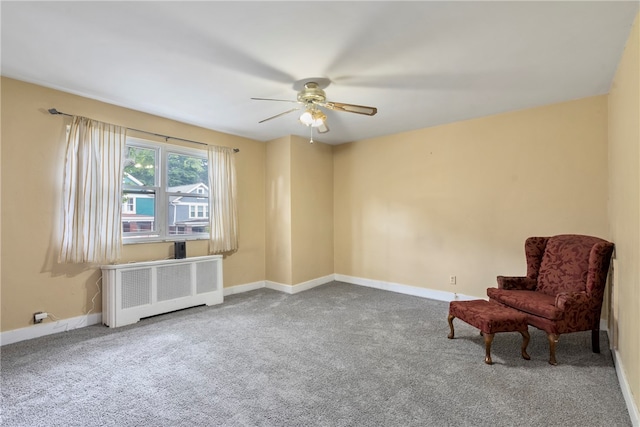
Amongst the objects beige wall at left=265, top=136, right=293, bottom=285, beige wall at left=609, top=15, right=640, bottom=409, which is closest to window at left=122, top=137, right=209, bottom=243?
beige wall at left=265, top=136, right=293, bottom=285

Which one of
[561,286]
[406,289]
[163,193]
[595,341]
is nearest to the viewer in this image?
[595,341]

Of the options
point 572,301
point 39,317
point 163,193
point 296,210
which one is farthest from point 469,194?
point 39,317

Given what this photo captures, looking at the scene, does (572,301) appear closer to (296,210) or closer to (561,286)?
(561,286)

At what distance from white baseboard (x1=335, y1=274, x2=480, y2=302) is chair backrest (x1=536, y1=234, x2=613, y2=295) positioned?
121 centimetres

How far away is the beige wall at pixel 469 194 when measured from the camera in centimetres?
347

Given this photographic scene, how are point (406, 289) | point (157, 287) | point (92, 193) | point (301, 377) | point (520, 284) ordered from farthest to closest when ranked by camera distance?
point (406, 289) → point (157, 287) → point (92, 193) → point (520, 284) → point (301, 377)

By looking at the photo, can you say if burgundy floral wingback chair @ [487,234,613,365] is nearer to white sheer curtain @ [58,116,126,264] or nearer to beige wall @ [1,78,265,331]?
white sheer curtain @ [58,116,126,264]

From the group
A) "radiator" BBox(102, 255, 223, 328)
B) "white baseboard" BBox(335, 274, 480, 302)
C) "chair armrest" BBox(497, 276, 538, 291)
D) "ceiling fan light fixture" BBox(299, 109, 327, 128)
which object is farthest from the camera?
"white baseboard" BBox(335, 274, 480, 302)

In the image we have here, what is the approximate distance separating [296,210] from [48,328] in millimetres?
3384

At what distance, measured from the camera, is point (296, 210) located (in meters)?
5.11

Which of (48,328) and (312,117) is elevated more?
(312,117)

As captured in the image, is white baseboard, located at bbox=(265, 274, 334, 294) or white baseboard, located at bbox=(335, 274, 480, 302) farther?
white baseboard, located at bbox=(265, 274, 334, 294)

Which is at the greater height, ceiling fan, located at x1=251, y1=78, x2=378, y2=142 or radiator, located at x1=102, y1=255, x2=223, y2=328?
ceiling fan, located at x1=251, y1=78, x2=378, y2=142

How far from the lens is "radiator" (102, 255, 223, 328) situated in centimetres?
343
